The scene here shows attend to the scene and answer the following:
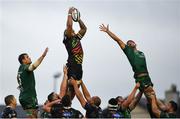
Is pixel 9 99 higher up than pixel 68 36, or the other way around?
pixel 68 36

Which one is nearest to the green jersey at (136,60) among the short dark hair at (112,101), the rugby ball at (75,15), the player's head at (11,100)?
the short dark hair at (112,101)

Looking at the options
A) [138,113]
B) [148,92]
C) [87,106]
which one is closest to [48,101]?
[87,106]

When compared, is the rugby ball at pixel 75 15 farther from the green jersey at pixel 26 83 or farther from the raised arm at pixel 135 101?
the raised arm at pixel 135 101

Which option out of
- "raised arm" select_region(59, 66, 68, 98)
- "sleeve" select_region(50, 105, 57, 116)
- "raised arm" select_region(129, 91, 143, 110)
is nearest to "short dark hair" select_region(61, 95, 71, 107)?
"sleeve" select_region(50, 105, 57, 116)

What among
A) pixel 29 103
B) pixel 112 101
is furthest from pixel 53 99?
pixel 112 101

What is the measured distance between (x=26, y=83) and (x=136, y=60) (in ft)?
10.4

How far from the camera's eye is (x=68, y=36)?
2617 cm

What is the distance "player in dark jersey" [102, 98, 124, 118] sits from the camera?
24.9m

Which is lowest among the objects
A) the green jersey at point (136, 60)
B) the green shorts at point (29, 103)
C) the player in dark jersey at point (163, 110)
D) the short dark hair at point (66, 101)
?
the player in dark jersey at point (163, 110)

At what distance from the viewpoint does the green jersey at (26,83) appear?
26062 mm

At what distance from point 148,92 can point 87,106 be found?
2084 mm

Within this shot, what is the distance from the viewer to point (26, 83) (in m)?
26.2

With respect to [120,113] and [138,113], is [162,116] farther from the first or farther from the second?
[138,113]

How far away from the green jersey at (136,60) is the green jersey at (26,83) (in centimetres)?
278
